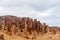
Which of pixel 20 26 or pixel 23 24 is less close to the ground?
pixel 23 24

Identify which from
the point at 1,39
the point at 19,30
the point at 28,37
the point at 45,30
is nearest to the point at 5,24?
the point at 19,30

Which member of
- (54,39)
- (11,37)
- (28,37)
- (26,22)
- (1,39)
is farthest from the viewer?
(26,22)

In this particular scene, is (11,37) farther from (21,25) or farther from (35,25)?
(35,25)

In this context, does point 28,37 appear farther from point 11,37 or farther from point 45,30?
point 45,30

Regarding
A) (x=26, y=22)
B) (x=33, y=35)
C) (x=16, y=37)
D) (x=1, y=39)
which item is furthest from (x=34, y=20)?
(x=1, y=39)

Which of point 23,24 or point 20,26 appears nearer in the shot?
point 20,26

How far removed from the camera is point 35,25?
4244 cm

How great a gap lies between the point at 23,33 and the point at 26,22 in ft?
14.4

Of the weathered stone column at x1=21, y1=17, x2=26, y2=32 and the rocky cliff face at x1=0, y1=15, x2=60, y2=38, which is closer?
the rocky cliff face at x1=0, y1=15, x2=60, y2=38

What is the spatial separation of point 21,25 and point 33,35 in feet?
12.3

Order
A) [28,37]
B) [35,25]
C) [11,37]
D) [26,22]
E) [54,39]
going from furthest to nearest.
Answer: [35,25] < [26,22] < [54,39] < [28,37] < [11,37]

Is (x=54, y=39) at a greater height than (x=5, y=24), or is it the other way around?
(x=5, y=24)

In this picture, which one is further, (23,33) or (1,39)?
(23,33)

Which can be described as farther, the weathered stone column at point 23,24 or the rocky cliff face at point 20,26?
the weathered stone column at point 23,24
